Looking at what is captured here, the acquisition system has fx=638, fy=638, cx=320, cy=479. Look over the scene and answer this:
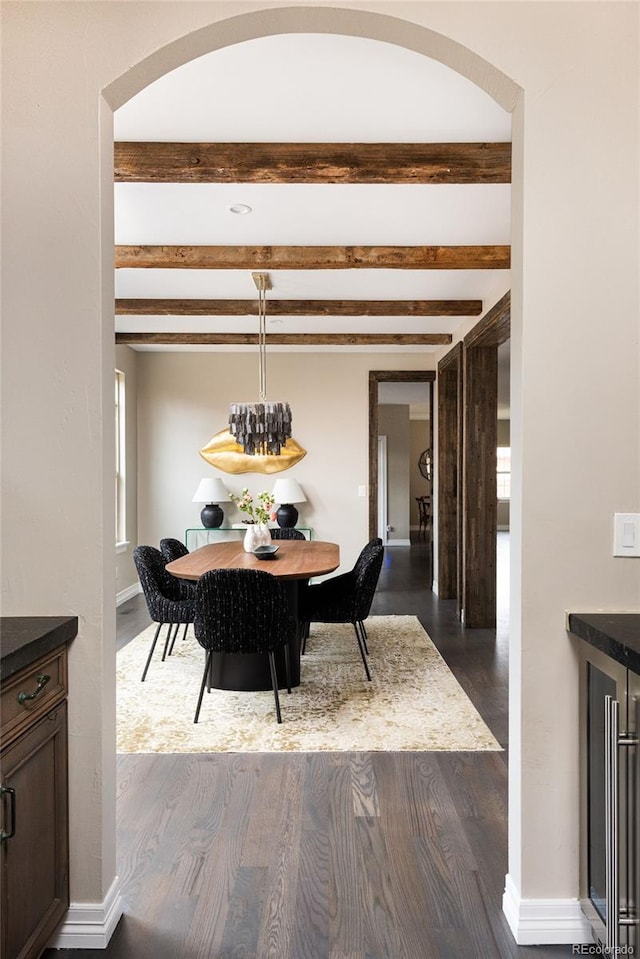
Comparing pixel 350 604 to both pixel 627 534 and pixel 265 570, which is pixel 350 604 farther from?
pixel 627 534

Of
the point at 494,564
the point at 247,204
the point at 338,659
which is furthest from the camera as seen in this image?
the point at 494,564

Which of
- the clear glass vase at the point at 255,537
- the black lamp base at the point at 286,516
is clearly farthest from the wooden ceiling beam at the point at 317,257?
the black lamp base at the point at 286,516

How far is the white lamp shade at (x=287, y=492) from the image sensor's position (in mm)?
7086

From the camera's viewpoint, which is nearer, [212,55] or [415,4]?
[415,4]

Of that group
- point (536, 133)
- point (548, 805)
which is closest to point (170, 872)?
point (548, 805)

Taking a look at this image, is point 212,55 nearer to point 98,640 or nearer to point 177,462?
point 98,640

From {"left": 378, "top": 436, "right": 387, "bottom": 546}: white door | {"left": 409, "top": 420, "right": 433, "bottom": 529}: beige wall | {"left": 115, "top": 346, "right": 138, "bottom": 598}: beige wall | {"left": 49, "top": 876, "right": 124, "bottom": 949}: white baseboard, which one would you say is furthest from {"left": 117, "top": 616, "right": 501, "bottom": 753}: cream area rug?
{"left": 409, "top": 420, "right": 433, "bottom": 529}: beige wall

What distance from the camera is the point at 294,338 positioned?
647 centimetres

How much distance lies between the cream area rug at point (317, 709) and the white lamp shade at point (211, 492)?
→ 8.15ft

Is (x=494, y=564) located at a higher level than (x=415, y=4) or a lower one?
lower

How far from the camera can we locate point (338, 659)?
4555mm

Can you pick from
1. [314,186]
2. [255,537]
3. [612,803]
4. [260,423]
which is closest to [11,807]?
[612,803]

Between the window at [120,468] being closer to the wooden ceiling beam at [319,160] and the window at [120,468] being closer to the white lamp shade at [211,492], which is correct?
the white lamp shade at [211,492]

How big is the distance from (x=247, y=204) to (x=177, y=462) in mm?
4333
